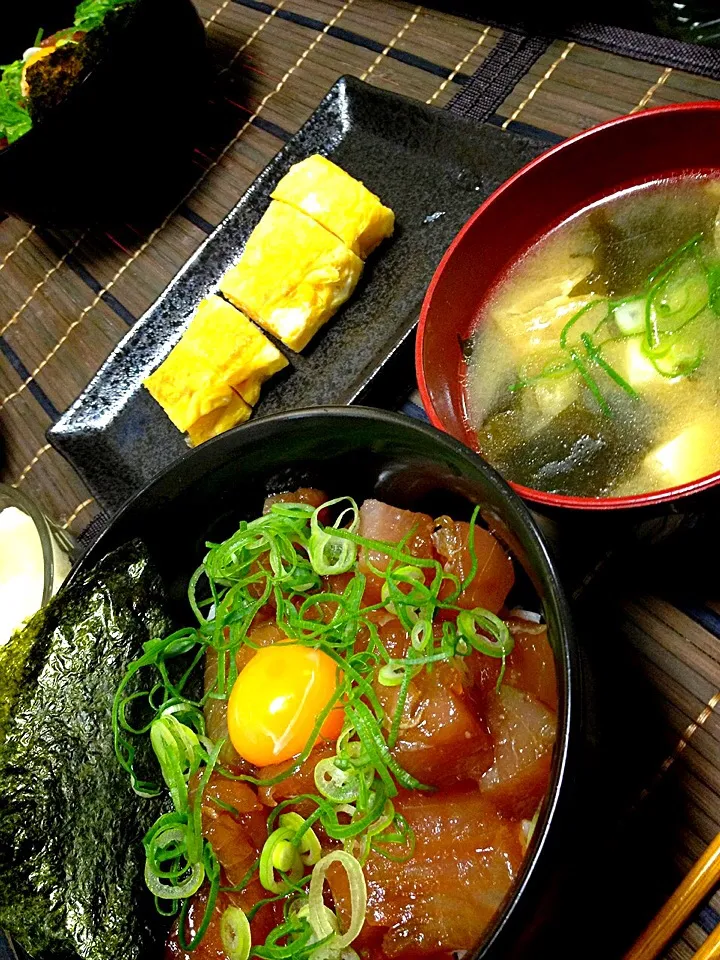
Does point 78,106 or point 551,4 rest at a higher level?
point 551,4

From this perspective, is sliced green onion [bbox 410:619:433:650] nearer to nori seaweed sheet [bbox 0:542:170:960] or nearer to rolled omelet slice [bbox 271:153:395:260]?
nori seaweed sheet [bbox 0:542:170:960]

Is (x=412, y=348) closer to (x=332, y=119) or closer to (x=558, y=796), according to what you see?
(x=332, y=119)

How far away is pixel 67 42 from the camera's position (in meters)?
2.93

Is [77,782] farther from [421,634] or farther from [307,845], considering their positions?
[421,634]

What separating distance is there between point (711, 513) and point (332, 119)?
201 cm

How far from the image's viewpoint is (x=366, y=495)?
5.67 ft

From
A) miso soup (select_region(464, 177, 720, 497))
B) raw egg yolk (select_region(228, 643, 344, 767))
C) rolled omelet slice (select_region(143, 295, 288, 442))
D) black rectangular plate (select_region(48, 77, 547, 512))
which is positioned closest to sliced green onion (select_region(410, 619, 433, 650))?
raw egg yolk (select_region(228, 643, 344, 767))

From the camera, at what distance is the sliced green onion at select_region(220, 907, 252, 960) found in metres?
1.33

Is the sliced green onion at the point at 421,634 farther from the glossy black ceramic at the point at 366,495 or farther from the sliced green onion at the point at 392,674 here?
the glossy black ceramic at the point at 366,495

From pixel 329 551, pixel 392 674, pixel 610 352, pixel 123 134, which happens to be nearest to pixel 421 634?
pixel 392 674

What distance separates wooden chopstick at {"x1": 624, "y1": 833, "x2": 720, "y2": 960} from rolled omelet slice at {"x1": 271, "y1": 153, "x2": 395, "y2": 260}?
1819 mm

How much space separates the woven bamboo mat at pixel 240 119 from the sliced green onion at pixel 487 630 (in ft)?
5.10

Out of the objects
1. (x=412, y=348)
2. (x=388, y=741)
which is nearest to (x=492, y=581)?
(x=388, y=741)

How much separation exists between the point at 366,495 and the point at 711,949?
0.97 meters
